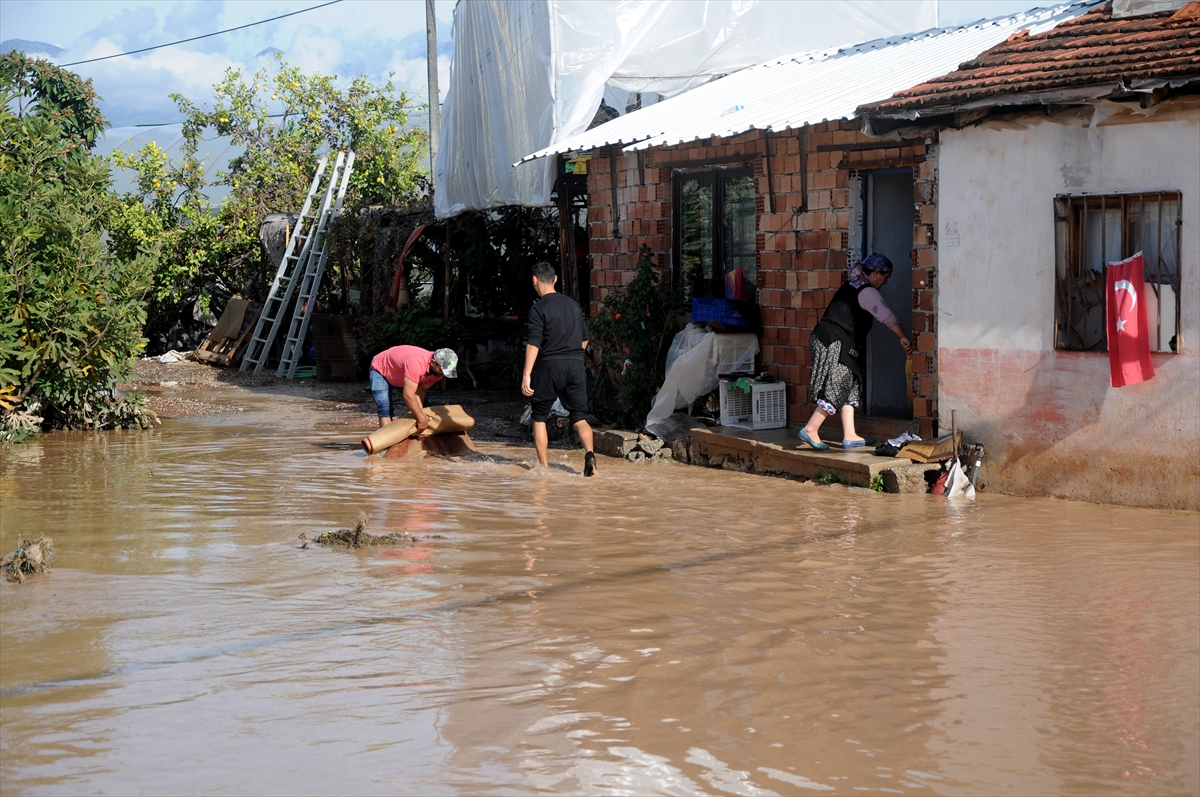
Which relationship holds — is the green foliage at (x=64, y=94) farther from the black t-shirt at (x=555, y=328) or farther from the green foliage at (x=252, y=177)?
the black t-shirt at (x=555, y=328)

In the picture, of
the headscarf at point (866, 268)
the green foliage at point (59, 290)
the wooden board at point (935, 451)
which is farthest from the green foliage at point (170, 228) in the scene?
the wooden board at point (935, 451)

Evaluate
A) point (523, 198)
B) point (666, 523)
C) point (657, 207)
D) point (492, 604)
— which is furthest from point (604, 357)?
point (492, 604)

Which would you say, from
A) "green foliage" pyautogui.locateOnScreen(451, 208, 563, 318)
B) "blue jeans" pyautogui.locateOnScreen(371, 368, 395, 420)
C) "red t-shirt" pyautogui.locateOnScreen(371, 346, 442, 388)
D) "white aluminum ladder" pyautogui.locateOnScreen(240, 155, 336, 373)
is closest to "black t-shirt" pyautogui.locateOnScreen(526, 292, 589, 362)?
"red t-shirt" pyautogui.locateOnScreen(371, 346, 442, 388)

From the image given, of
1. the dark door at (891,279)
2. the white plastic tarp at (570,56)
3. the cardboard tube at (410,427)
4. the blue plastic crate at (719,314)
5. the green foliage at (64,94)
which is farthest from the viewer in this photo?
the green foliage at (64,94)

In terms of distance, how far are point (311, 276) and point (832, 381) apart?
38.4 ft

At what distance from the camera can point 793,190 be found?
10.4 meters

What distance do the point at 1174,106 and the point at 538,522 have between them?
4960 mm

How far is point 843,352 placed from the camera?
9336mm

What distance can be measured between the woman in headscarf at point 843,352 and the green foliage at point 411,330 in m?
7.26

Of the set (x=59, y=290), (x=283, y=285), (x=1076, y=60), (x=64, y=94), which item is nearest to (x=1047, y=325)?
(x=1076, y=60)

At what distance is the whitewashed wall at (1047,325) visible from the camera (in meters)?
7.77

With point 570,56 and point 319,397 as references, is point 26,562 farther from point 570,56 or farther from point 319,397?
point 319,397

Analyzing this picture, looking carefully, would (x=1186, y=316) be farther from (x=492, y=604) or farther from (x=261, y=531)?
(x=261, y=531)

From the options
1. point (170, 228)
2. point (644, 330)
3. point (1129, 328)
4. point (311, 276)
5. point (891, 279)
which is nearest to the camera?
point (1129, 328)
